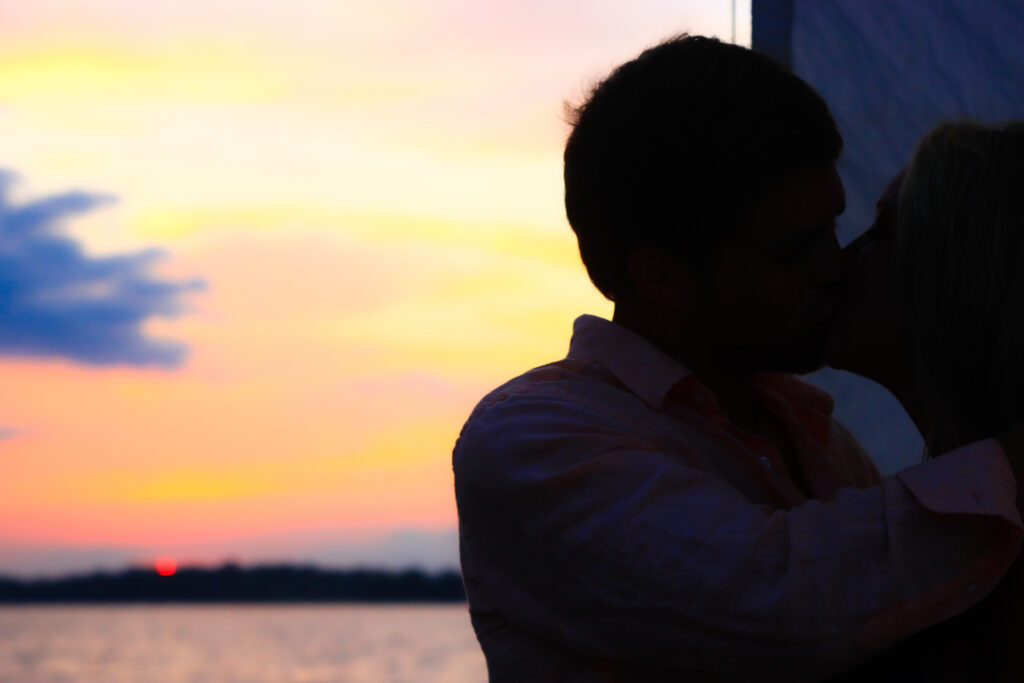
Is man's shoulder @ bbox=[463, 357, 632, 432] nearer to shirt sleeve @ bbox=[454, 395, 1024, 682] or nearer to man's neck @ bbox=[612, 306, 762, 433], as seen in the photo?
shirt sleeve @ bbox=[454, 395, 1024, 682]

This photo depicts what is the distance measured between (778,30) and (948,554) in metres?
1.95

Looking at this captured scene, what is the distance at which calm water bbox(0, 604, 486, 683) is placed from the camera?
4116 cm

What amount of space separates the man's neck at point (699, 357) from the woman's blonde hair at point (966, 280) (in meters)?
0.36

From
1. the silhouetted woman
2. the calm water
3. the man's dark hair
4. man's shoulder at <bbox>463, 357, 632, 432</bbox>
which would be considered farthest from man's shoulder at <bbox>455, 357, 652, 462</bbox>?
the calm water

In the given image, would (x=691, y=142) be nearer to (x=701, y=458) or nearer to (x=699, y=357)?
(x=699, y=357)

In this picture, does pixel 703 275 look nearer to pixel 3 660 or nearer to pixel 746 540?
pixel 746 540

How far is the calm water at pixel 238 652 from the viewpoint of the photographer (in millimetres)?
41156

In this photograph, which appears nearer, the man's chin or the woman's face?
the woman's face

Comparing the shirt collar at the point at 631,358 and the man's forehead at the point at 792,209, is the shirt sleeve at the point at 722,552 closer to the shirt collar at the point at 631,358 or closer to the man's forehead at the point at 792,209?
the shirt collar at the point at 631,358

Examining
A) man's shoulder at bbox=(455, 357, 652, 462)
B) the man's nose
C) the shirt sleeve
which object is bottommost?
the shirt sleeve

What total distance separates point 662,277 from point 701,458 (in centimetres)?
33

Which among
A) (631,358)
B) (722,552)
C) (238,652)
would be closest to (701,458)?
(631,358)

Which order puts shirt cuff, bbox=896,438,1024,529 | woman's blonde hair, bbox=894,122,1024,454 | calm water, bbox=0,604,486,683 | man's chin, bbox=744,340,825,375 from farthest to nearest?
calm water, bbox=0,604,486,683 < man's chin, bbox=744,340,825,375 < woman's blonde hair, bbox=894,122,1024,454 < shirt cuff, bbox=896,438,1024,529

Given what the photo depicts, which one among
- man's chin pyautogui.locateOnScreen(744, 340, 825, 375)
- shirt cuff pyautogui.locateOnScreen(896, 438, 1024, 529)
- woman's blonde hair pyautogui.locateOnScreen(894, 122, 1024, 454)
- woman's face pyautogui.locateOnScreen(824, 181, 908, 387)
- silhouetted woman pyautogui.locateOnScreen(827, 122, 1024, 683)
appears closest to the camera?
shirt cuff pyautogui.locateOnScreen(896, 438, 1024, 529)
